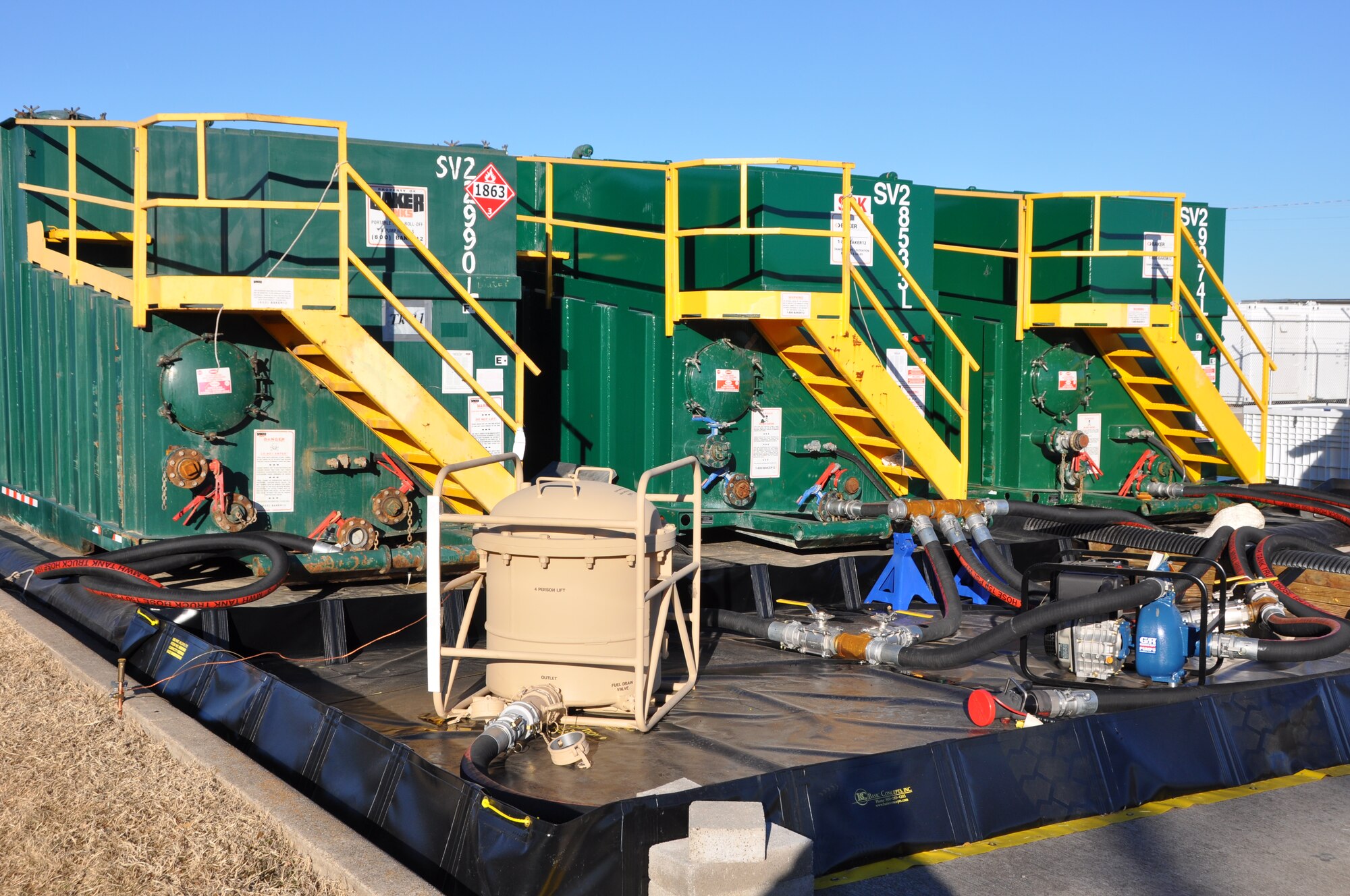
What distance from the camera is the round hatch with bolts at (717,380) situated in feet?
40.5

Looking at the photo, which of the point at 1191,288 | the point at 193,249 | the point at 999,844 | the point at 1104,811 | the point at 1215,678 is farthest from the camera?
the point at 1191,288

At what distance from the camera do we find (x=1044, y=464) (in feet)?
49.3

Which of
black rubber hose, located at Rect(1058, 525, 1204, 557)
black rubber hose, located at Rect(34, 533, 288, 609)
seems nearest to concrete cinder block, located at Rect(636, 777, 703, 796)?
black rubber hose, located at Rect(34, 533, 288, 609)

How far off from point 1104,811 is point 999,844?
0.71 meters

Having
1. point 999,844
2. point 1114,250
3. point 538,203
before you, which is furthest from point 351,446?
point 1114,250

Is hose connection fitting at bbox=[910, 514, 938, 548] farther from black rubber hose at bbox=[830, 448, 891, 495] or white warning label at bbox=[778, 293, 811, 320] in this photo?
black rubber hose at bbox=[830, 448, 891, 495]

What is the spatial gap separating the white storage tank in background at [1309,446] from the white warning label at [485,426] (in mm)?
12076

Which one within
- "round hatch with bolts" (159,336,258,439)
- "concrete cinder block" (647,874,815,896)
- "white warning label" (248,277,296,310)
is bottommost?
"concrete cinder block" (647,874,815,896)

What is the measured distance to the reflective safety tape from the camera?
210 inches

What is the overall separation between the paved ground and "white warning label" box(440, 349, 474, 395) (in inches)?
259

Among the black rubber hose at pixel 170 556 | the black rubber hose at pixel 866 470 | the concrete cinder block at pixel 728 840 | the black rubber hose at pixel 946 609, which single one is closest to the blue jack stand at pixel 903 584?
the black rubber hose at pixel 946 609

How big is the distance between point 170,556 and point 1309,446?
16117 millimetres

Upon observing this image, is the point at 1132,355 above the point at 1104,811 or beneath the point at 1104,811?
above

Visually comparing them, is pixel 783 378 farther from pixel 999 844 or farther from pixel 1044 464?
pixel 999 844
